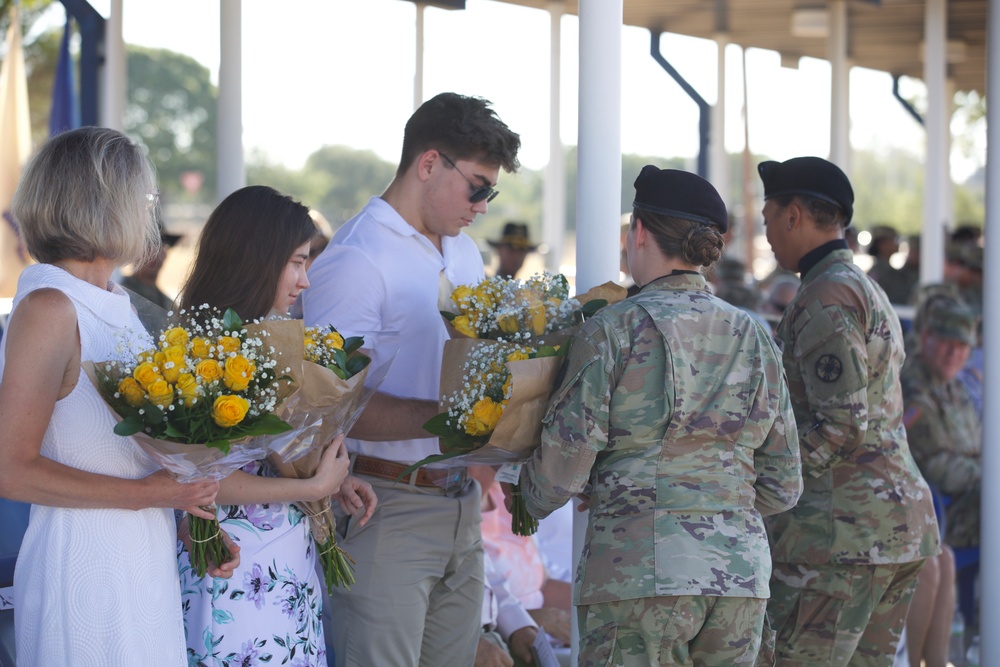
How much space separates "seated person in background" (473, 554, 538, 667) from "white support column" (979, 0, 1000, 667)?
1641mm

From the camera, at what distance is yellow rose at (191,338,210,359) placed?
2.32 m

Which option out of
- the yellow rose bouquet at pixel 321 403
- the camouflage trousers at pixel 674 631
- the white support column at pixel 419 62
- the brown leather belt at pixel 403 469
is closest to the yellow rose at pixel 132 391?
the yellow rose bouquet at pixel 321 403

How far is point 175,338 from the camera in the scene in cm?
234

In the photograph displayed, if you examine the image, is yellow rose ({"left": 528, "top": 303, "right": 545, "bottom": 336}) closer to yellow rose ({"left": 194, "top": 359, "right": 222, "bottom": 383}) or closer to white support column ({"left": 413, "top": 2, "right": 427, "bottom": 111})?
yellow rose ({"left": 194, "top": 359, "right": 222, "bottom": 383})

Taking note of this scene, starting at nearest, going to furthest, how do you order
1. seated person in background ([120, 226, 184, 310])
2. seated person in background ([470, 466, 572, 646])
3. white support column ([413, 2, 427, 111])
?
seated person in background ([470, 466, 572, 646]) < seated person in background ([120, 226, 184, 310]) < white support column ([413, 2, 427, 111])

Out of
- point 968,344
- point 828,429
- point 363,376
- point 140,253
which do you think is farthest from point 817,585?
point 968,344

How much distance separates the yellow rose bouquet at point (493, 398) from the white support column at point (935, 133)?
27.0 feet

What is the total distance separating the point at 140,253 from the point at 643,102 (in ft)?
41.1

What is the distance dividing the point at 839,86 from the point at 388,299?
937cm

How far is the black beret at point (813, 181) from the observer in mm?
3480

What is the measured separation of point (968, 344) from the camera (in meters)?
5.77

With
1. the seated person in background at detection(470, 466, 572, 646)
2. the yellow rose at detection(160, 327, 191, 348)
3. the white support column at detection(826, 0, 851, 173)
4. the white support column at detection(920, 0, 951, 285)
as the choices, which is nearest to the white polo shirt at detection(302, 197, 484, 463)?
the yellow rose at detection(160, 327, 191, 348)

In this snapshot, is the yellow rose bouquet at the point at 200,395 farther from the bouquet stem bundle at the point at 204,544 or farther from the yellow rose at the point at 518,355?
the yellow rose at the point at 518,355

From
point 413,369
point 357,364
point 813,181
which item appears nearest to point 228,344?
point 357,364
